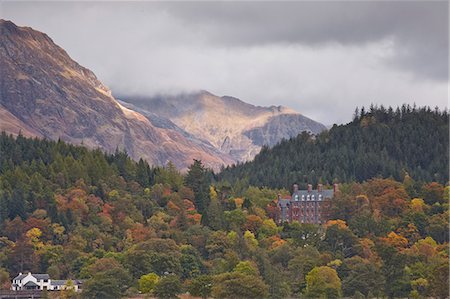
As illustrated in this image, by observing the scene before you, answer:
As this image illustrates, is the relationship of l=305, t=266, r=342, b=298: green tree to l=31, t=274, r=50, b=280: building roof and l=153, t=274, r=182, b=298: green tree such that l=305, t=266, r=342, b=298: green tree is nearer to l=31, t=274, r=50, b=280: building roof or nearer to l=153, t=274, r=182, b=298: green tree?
l=153, t=274, r=182, b=298: green tree

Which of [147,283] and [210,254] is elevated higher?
[210,254]

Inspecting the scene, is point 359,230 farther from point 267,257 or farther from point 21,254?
point 21,254

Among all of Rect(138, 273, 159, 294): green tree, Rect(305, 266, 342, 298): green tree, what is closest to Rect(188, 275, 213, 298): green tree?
Rect(138, 273, 159, 294): green tree

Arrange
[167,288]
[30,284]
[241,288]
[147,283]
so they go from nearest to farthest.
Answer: [241,288], [167,288], [147,283], [30,284]

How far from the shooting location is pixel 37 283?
164 meters

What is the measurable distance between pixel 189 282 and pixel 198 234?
32.3 m

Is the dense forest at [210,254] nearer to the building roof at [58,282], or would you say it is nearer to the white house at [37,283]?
the white house at [37,283]

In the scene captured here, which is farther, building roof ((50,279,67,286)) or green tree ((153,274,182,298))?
building roof ((50,279,67,286))

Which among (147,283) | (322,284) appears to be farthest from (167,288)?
(322,284)

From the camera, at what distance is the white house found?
161625 mm

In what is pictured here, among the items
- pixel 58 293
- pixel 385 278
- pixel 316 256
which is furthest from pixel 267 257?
pixel 58 293

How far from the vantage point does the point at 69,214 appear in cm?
19288

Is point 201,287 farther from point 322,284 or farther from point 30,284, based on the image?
point 30,284

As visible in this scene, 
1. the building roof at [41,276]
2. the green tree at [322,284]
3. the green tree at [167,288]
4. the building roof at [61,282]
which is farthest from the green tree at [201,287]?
the building roof at [41,276]
